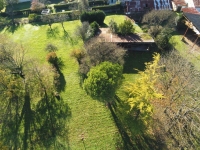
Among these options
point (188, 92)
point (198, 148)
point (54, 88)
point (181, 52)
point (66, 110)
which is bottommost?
point (198, 148)

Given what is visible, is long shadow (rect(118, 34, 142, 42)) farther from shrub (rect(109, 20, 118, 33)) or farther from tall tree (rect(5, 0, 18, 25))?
tall tree (rect(5, 0, 18, 25))

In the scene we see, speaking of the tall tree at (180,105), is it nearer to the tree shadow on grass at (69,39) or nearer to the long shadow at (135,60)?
the long shadow at (135,60)

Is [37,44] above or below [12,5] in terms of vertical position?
below

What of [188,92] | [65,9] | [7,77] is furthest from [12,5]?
[188,92]

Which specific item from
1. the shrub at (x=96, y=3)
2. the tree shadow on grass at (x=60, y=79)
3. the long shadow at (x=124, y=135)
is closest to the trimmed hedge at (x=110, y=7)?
the shrub at (x=96, y=3)

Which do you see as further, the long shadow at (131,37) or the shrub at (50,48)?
the shrub at (50,48)

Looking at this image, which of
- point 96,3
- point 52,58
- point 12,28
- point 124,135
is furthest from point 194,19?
point 12,28

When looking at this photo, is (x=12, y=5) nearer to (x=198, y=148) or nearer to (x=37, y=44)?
(x=37, y=44)
